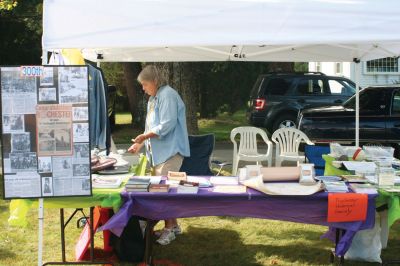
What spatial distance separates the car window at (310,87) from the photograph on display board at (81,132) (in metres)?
10.1

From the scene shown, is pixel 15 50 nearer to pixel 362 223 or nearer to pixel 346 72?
pixel 346 72

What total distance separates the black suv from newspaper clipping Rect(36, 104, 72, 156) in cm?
967

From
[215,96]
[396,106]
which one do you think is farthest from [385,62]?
[396,106]

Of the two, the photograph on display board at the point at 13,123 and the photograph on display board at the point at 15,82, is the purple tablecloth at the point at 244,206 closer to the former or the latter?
the photograph on display board at the point at 13,123

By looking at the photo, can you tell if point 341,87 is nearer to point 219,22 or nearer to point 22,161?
point 219,22

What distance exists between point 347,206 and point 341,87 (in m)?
9.99

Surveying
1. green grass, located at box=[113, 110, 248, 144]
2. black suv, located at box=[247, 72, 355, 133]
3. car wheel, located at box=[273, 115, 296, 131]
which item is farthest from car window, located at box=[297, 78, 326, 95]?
green grass, located at box=[113, 110, 248, 144]

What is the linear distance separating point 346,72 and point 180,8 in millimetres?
18957

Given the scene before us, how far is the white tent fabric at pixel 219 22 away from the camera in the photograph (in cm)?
402

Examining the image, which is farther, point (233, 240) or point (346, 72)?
point (346, 72)

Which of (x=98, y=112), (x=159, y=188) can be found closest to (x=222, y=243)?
(x=159, y=188)

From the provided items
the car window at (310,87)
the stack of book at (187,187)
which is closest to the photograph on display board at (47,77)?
the stack of book at (187,187)

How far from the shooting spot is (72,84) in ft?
12.3

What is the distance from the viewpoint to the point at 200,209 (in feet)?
13.5
